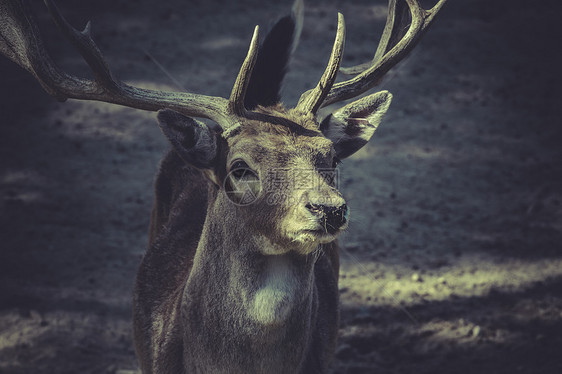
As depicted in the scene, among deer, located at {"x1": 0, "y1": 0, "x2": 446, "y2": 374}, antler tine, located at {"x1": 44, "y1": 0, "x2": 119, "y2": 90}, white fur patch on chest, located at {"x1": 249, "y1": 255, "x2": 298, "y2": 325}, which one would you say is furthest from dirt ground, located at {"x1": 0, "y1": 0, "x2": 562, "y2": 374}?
antler tine, located at {"x1": 44, "y1": 0, "x2": 119, "y2": 90}

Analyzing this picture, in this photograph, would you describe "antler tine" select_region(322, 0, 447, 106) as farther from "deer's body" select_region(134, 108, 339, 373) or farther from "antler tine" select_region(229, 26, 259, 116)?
"deer's body" select_region(134, 108, 339, 373)

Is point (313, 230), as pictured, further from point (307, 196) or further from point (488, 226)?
point (488, 226)

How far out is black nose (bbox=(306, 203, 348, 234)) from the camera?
242 centimetres

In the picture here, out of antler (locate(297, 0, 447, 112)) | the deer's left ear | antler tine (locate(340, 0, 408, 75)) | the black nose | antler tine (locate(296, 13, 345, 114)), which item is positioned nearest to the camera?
the black nose

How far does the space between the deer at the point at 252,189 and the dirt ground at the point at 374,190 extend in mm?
1531

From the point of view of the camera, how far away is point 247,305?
9.01 ft

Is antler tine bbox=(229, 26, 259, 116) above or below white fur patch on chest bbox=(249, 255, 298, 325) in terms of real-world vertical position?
above

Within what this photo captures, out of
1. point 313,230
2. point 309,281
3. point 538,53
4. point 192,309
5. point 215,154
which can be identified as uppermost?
point 538,53

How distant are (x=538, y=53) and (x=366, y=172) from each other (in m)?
3.93

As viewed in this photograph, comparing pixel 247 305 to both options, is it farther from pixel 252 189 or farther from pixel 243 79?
pixel 243 79

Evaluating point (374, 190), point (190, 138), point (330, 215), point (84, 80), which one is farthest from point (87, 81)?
point (374, 190)

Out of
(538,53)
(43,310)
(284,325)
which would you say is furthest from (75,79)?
(538,53)

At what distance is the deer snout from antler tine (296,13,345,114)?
0.73 metres

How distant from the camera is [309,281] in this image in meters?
2.87
